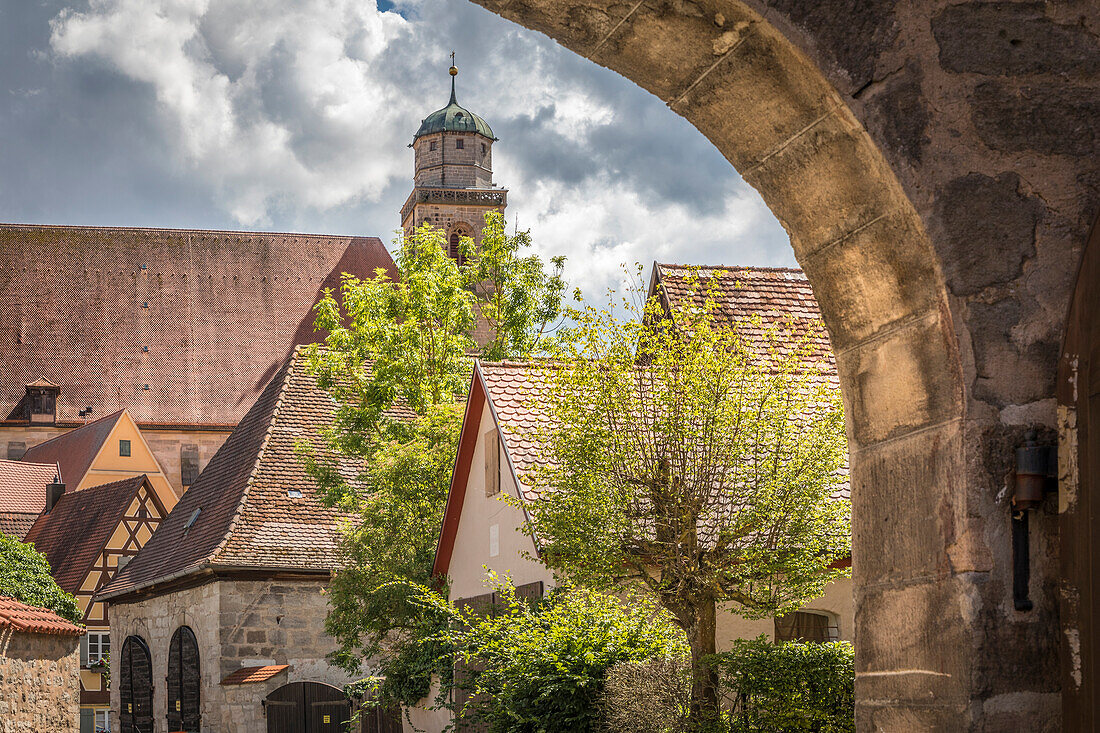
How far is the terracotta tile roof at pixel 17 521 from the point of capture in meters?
40.4

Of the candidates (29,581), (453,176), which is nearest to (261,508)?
(29,581)

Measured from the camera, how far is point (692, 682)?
29.3 feet

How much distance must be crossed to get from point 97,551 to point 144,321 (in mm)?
15785

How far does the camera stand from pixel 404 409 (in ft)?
72.7

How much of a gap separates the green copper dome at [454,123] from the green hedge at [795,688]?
2006 inches

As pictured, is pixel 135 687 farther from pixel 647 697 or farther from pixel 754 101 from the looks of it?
pixel 754 101

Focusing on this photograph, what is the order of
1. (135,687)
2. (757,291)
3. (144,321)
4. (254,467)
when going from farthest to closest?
(144,321) → (135,687) → (254,467) → (757,291)

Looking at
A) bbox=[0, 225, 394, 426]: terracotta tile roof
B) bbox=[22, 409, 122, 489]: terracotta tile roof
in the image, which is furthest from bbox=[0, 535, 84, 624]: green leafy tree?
bbox=[0, 225, 394, 426]: terracotta tile roof

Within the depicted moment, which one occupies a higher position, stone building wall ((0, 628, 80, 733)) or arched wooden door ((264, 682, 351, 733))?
stone building wall ((0, 628, 80, 733))

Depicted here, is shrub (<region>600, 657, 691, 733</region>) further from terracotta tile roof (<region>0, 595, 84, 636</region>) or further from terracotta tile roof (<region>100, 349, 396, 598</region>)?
terracotta tile roof (<region>100, 349, 396, 598</region>)

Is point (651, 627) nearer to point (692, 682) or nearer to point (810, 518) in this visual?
point (692, 682)

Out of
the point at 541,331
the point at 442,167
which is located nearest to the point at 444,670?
the point at 541,331

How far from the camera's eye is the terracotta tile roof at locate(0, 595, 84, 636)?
16266 millimetres

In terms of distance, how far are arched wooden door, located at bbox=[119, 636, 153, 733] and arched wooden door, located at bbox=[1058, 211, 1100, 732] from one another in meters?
21.4
